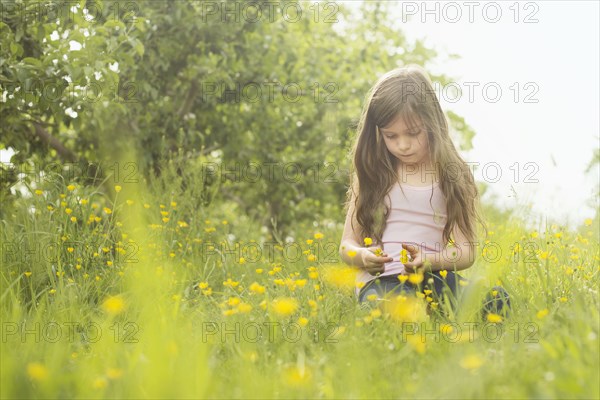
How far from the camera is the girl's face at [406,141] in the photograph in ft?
9.87

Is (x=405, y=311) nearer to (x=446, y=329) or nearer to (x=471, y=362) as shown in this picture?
(x=446, y=329)

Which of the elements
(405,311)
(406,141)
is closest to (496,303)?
(405,311)

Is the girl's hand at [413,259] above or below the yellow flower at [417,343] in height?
above

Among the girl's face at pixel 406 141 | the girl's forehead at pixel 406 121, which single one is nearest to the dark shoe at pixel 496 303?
the girl's face at pixel 406 141

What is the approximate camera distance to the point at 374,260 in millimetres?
2660

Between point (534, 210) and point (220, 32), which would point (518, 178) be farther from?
point (220, 32)

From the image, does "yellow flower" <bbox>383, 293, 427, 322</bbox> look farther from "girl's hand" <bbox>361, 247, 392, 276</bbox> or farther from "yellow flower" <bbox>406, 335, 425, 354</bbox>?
"girl's hand" <bbox>361, 247, 392, 276</bbox>

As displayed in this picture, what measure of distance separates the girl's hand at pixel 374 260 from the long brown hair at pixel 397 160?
1.21 ft

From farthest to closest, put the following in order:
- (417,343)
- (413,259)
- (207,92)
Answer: (207,92)
(413,259)
(417,343)

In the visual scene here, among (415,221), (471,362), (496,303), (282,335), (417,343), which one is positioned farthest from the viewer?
(415,221)

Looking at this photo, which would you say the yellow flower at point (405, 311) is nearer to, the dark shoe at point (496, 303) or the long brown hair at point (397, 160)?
the dark shoe at point (496, 303)

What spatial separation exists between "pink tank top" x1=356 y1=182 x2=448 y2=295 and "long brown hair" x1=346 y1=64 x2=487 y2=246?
0.12ft

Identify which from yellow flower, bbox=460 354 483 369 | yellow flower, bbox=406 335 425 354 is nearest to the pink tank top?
yellow flower, bbox=406 335 425 354

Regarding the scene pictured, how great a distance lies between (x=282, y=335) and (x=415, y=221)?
1033mm
